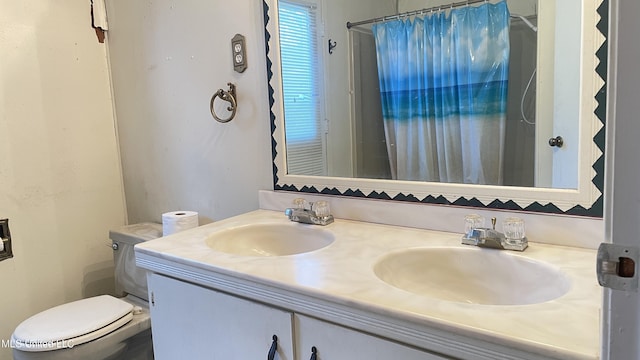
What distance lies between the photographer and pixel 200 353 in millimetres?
1127

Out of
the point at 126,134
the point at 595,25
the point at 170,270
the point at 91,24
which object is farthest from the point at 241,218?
the point at 91,24

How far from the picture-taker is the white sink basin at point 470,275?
965 mm

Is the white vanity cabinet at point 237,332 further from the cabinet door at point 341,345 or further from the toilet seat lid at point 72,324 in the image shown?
the toilet seat lid at point 72,324

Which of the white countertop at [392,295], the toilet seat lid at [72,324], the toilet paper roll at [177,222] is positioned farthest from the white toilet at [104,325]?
the white countertop at [392,295]

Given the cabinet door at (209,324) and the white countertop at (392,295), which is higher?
the white countertop at (392,295)

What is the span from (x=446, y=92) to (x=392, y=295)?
0.74 meters

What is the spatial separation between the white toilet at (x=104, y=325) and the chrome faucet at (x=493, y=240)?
1293 millimetres

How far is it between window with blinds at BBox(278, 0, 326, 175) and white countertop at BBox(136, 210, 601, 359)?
36cm

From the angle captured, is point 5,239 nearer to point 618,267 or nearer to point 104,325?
point 104,325

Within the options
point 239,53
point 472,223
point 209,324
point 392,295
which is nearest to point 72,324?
point 209,324

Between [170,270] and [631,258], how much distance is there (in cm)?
103

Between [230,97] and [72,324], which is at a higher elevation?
[230,97]

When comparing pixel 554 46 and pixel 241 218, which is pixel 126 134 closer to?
pixel 241 218

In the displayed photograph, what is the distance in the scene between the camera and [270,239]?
1.46 meters
